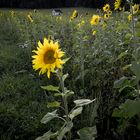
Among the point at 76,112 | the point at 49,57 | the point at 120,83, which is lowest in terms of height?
the point at 76,112

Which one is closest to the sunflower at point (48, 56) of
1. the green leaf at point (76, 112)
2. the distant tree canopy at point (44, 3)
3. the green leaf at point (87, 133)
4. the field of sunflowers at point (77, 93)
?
the field of sunflowers at point (77, 93)

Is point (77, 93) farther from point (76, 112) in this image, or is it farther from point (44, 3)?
point (44, 3)

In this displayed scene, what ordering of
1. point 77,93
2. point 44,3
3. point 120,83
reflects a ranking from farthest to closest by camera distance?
point 44,3, point 77,93, point 120,83

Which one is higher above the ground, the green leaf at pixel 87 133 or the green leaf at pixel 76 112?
the green leaf at pixel 76 112

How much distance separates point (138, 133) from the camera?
11.0ft

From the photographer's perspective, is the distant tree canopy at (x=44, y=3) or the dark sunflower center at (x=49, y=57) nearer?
the dark sunflower center at (x=49, y=57)

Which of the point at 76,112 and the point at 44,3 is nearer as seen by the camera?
the point at 76,112

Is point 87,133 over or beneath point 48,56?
beneath

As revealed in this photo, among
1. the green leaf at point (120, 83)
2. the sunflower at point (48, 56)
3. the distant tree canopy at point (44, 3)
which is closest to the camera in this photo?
the sunflower at point (48, 56)

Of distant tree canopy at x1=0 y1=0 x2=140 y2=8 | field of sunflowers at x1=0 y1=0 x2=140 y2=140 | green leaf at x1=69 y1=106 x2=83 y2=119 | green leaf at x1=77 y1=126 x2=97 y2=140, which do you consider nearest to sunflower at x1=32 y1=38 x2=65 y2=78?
field of sunflowers at x1=0 y1=0 x2=140 y2=140

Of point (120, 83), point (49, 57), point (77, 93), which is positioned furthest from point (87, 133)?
point (77, 93)

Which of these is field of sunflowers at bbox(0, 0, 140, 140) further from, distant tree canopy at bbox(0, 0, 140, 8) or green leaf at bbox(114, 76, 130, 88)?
distant tree canopy at bbox(0, 0, 140, 8)

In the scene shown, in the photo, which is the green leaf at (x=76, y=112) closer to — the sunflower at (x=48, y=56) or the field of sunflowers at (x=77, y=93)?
the field of sunflowers at (x=77, y=93)

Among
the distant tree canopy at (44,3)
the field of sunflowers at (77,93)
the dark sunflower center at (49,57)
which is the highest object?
the dark sunflower center at (49,57)
